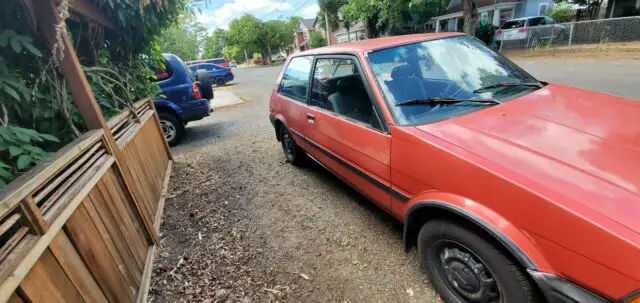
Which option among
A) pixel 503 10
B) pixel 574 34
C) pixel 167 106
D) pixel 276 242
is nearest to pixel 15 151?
pixel 276 242

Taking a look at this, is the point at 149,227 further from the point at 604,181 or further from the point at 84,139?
the point at 604,181

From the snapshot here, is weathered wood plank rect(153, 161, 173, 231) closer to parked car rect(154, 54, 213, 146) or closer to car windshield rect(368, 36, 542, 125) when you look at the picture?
parked car rect(154, 54, 213, 146)

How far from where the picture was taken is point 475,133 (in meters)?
1.86

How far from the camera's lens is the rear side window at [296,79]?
3685 millimetres

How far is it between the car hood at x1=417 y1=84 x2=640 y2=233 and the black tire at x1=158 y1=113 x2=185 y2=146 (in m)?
5.88

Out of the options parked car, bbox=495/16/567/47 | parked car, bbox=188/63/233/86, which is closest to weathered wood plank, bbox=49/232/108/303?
parked car, bbox=188/63/233/86

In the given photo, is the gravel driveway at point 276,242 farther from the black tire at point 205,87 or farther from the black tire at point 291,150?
the black tire at point 205,87

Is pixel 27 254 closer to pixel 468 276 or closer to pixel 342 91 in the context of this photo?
→ pixel 468 276

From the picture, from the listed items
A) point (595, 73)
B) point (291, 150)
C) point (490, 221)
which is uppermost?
point (490, 221)

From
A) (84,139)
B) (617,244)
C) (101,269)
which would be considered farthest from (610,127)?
(84,139)

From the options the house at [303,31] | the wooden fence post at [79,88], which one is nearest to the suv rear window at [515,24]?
the wooden fence post at [79,88]

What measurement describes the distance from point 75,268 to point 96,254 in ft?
0.80

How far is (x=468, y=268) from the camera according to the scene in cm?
182

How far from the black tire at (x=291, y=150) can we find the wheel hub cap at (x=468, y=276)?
8.68ft
